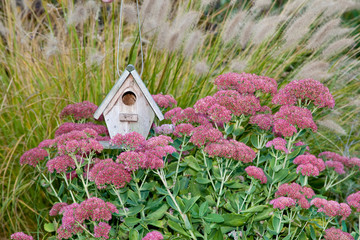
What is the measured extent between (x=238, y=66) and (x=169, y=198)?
69.2 inches

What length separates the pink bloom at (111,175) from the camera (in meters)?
2.31

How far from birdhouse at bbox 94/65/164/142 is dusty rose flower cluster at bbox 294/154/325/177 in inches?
38.0

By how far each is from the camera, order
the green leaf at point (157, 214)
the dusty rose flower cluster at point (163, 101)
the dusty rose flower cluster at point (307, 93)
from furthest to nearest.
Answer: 1. the dusty rose flower cluster at point (163, 101)
2. the dusty rose flower cluster at point (307, 93)
3. the green leaf at point (157, 214)

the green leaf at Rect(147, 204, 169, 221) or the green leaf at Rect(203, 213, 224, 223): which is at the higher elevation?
the green leaf at Rect(203, 213, 224, 223)

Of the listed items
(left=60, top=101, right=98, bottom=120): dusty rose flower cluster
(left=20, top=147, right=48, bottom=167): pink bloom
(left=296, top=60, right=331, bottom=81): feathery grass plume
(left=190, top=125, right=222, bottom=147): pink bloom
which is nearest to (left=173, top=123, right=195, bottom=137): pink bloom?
(left=190, top=125, right=222, bottom=147): pink bloom

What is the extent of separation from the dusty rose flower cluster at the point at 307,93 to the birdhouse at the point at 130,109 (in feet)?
2.80

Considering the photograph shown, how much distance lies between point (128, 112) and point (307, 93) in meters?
1.22

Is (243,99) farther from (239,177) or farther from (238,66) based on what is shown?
(238,66)

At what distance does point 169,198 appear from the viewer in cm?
254

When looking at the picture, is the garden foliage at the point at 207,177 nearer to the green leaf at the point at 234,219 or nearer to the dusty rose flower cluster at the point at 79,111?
the green leaf at the point at 234,219

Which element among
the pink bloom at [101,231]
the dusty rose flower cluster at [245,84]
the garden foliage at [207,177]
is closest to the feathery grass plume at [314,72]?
the garden foliage at [207,177]

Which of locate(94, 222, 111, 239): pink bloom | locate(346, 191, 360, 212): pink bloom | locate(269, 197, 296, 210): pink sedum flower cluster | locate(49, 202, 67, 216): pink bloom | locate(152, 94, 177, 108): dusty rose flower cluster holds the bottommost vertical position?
locate(49, 202, 67, 216): pink bloom

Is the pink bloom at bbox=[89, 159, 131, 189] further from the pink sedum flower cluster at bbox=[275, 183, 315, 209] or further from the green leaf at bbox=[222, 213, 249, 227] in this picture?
the pink sedum flower cluster at bbox=[275, 183, 315, 209]

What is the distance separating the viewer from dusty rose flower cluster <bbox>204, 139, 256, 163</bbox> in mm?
2385
